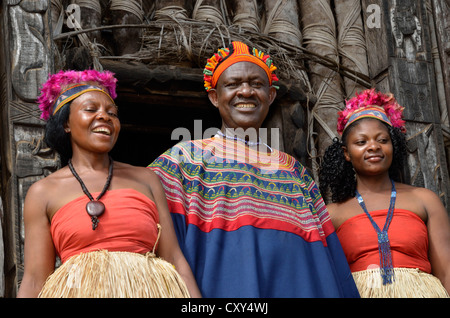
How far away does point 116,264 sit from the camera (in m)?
3.32

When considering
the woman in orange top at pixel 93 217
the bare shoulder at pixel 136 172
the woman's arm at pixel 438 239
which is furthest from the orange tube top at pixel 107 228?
the woman's arm at pixel 438 239

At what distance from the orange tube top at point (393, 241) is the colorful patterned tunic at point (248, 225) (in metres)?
0.18

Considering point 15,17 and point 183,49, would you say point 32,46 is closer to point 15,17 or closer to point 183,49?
point 15,17

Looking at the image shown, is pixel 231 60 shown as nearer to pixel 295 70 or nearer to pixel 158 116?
pixel 295 70

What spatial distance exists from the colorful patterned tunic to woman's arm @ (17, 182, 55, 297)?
627 mm

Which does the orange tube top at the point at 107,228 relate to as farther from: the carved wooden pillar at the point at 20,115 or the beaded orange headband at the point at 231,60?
the beaded orange headband at the point at 231,60

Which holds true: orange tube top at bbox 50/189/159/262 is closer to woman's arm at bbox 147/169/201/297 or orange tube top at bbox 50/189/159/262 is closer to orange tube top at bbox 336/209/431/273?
woman's arm at bbox 147/169/201/297

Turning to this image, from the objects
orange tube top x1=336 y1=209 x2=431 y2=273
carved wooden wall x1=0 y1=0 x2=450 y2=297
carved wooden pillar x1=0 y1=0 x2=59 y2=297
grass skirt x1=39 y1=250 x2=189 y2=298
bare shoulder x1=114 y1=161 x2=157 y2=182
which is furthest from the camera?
orange tube top x1=336 y1=209 x2=431 y2=273

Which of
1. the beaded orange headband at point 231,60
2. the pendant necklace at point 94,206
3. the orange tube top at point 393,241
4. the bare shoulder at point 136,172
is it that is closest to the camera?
the pendant necklace at point 94,206

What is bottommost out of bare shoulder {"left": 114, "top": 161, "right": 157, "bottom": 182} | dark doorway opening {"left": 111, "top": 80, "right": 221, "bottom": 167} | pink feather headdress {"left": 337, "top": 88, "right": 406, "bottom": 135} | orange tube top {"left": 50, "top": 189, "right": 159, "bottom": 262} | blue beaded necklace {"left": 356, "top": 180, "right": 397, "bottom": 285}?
blue beaded necklace {"left": 356, "top": 180, "right": 397, "bottom": 285}

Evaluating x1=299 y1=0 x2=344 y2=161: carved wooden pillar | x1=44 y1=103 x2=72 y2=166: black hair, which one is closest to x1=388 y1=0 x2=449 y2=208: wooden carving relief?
x1=299 y1=0 x2=344 y2=161: carved wooden pillar

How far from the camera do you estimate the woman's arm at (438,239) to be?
167 inches

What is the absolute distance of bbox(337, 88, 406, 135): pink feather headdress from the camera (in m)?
4.66
